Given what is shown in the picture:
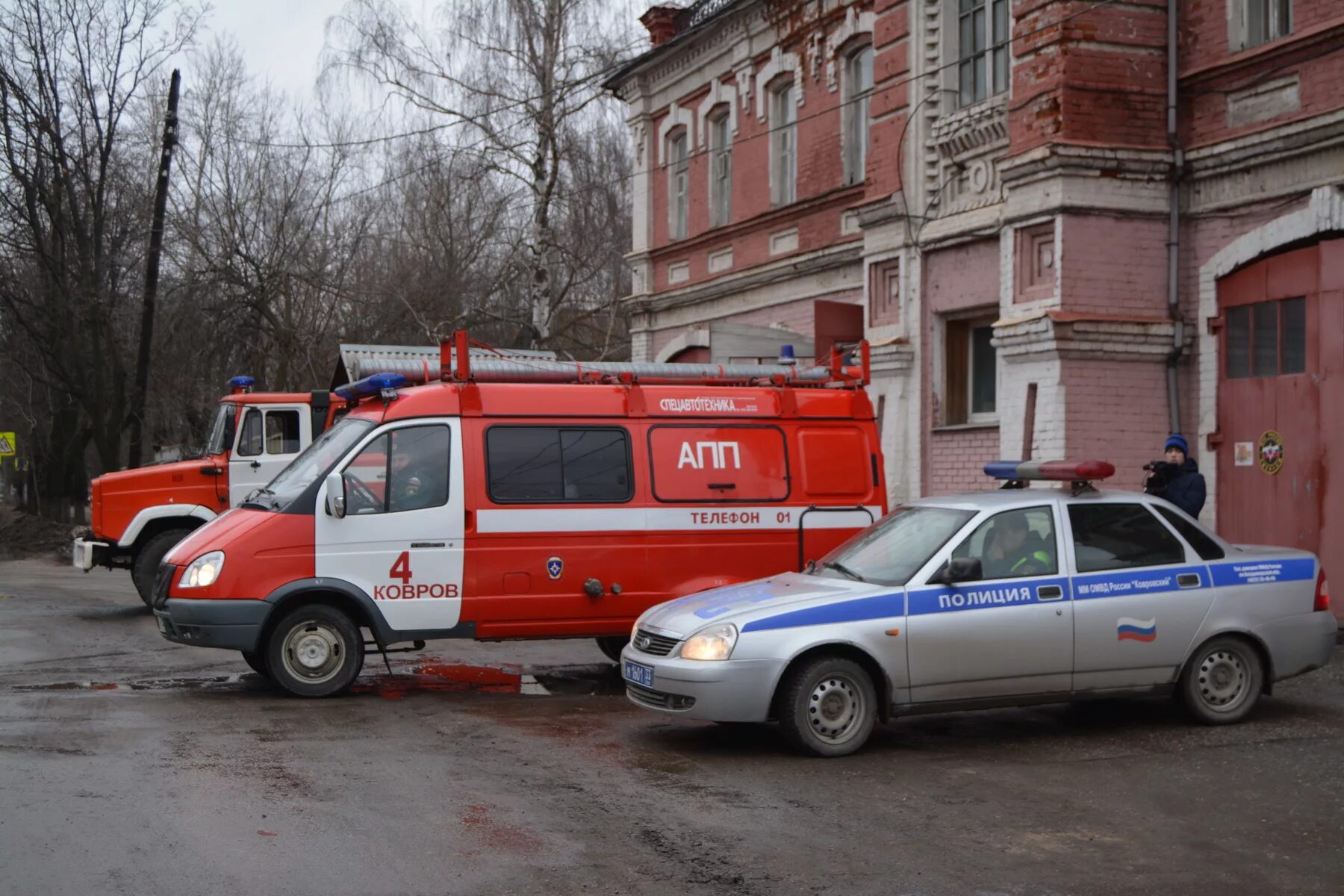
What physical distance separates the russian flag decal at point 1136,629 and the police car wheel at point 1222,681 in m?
0.39

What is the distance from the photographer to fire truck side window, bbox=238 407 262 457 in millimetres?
17016

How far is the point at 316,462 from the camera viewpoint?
10.8 metres

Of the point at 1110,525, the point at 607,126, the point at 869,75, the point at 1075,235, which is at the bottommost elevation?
the point at 1110,525

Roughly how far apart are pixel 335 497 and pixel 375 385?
103cm

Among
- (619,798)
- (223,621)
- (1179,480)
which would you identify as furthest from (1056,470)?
(223,621)

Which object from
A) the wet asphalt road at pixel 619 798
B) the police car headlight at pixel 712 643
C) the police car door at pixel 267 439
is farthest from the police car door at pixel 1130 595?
the police car door at pixel 267 439

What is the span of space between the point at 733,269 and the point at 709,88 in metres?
3.26

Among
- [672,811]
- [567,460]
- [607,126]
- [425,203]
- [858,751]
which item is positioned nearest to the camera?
[672,811]

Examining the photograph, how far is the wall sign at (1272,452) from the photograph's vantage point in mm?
12867

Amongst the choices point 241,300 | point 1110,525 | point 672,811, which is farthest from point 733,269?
point 241,300

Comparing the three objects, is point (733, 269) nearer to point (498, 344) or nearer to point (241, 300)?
point (498, 344)

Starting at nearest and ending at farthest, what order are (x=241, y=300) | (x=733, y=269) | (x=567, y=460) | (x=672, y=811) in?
(x=672, y=811)
(x=567, y=460)
(x=733, y=269)
(x=241, y=300)

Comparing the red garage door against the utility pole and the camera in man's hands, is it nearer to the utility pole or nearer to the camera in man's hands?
the camera in man's hands

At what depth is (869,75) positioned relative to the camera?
1866 centimetres
